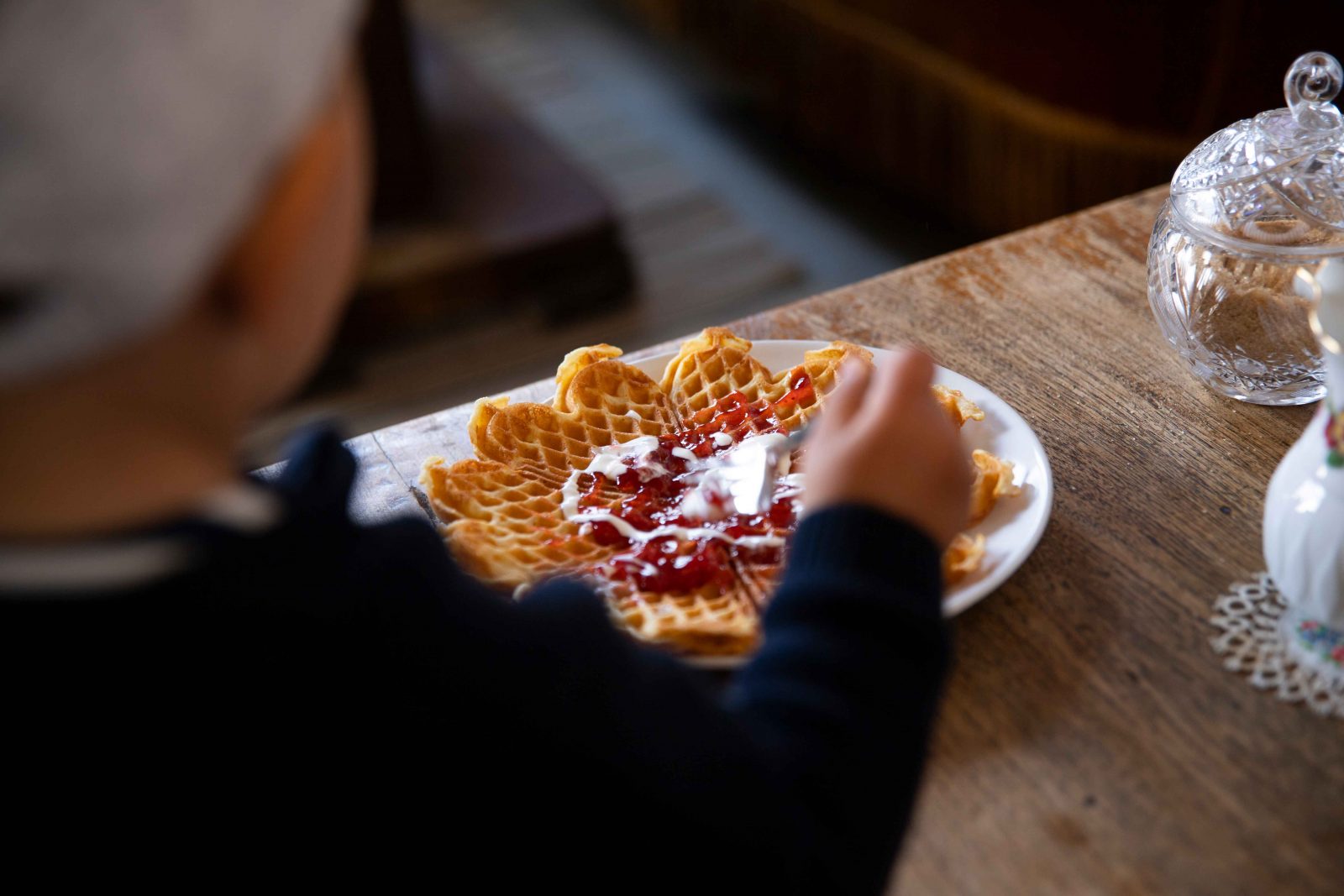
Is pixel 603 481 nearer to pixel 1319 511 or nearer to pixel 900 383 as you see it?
pixel 900 383

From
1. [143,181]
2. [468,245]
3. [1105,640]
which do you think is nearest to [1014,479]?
[1105,640]

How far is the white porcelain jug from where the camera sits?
64 cm

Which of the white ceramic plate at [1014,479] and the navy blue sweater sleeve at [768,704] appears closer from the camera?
the navy blue sweater sleeve at [768,704]

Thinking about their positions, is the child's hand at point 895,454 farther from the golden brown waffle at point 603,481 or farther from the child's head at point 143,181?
the child's head at point 143,181

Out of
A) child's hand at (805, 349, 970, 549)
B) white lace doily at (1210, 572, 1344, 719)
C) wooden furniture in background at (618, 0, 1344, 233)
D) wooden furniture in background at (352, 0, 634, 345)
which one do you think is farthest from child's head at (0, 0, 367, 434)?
wooden furniture in background at (352, 0, 634, 345)

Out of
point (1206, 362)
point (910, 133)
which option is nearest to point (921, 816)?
point (1206, 362)

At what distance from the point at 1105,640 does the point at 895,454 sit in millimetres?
212

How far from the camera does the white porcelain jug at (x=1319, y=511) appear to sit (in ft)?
2.10

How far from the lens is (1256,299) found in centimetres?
87

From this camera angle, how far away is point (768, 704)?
567 millimetres

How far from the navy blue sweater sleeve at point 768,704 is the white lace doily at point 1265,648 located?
0.23 metres

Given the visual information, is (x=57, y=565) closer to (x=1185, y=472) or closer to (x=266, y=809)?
(x=266, y=809)

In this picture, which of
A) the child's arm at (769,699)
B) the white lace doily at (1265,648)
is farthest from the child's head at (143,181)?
the white lace doily at (1265,648)

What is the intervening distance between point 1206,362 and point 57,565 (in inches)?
31.8
